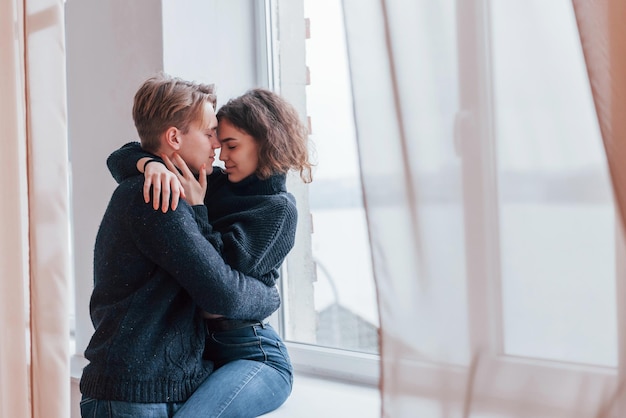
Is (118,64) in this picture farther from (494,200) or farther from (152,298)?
(494,200)

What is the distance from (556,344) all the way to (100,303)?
0.88m

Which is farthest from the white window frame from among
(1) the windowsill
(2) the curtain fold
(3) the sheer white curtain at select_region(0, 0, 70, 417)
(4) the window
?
(2) the curtain fold

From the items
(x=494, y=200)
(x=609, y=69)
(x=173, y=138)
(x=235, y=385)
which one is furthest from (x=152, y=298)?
(x=609, y=69)

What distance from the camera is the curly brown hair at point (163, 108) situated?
1.37 metres

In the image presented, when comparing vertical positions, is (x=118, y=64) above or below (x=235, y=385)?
above

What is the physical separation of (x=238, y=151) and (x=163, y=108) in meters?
0.19

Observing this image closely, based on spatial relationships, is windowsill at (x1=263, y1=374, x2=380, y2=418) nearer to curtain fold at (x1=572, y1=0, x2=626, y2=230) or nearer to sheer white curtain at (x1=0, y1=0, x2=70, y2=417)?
sheer white curtain at (x1=0, y1=0, x2=70, y2=417)

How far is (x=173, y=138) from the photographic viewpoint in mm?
1391

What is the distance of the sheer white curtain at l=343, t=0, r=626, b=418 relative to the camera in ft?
2.56

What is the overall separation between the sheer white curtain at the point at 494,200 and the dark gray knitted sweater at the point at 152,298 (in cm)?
45

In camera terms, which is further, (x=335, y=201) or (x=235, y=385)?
(x=335, y=201)

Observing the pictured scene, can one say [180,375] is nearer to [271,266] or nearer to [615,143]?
[271,266]

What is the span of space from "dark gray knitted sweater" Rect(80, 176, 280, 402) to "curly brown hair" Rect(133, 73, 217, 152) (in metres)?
0.13

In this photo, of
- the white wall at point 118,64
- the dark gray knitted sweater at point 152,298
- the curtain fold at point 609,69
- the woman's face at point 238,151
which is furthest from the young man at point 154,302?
the curtain fold at point 609,69
